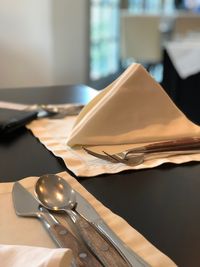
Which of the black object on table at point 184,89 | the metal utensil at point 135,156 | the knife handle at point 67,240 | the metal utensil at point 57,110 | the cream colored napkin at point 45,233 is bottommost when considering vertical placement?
the black object on table at point 184,89

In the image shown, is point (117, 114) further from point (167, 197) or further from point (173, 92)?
point (173, 92)

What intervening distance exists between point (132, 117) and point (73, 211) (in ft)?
1.00

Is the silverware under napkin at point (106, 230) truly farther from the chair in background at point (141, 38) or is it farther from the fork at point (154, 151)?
the chair in background at point (141, 38)

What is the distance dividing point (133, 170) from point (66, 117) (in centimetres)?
33

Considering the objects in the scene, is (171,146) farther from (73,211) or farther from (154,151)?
(73,211)

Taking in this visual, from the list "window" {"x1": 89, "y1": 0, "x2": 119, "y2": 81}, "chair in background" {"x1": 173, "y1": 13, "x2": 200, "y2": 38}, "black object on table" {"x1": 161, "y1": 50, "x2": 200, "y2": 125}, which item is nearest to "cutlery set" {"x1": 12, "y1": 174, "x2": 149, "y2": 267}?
"black object on table" {"x1": 161, "y1": 50, "x2": 200, "y2": 125}

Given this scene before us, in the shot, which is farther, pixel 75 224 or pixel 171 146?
pixel 171 146

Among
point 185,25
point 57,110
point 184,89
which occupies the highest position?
point 57,110

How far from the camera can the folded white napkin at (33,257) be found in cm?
30

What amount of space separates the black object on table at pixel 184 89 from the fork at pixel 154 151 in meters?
1.48

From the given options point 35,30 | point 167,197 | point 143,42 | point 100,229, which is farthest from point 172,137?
point 143,42

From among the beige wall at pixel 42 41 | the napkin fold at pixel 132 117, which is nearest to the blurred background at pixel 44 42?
the beige wall at pixel 42 41

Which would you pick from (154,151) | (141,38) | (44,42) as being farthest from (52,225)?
(141,38)

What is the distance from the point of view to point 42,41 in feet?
8.89
